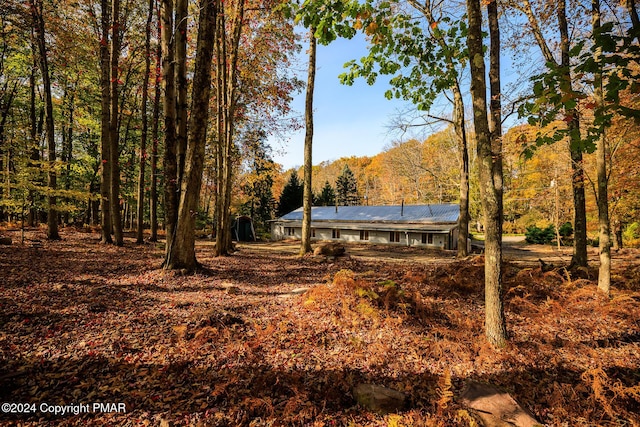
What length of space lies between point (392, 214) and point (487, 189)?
2402 cm

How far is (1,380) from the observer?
117 inches

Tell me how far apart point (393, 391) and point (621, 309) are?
613 cm

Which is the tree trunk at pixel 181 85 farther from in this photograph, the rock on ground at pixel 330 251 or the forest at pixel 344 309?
the rock on ground at pixel 330 251

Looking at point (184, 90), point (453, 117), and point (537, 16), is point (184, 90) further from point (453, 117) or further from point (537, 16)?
point (453, 117)

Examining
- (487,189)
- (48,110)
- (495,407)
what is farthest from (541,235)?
(48,110)

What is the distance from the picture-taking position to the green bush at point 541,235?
28.9m

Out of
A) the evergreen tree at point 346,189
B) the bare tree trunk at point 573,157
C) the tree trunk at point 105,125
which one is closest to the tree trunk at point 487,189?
the bare tree trunk at point 573,157

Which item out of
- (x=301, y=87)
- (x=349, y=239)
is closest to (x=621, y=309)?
(x=301, y=87)

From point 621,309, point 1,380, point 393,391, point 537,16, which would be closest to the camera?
point 1,380

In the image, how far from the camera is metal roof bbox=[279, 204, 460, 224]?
81.1ft

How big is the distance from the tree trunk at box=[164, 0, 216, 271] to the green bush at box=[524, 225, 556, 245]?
113 feet

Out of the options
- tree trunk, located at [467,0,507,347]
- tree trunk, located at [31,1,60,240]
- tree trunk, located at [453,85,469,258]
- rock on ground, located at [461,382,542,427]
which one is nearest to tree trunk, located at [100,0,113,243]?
tree trunk, located at [31,1,60,240]

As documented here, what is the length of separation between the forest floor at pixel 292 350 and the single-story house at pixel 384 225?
54.8 feet

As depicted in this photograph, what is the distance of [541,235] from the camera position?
96.9 feet
